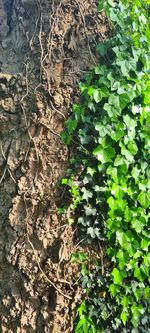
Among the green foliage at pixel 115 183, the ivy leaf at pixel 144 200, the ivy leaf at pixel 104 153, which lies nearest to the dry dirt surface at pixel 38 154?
the green foliage at pixel 115 183

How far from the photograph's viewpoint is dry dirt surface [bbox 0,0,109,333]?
2244 mm

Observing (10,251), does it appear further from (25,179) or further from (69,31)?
(69,31)

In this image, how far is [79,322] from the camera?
2219 mm

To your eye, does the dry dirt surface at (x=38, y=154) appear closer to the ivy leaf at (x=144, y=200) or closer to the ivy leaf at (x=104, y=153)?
the ivy leaf at (x=104, y=153)

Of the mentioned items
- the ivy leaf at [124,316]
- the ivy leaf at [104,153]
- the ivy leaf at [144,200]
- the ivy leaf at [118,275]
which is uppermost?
the ivy leaf at [104,153]

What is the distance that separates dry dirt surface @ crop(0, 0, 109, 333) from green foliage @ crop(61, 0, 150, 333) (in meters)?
0.14

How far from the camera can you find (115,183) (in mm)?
2340

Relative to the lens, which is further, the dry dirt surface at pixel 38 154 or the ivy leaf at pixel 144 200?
the ivy leaf at pixel 144 200

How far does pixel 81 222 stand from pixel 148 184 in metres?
0.61

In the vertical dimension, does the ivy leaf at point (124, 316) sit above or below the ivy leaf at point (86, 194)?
below

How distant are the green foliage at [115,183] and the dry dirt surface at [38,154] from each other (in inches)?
5.4

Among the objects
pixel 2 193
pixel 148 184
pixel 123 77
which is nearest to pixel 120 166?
pixel 148 184

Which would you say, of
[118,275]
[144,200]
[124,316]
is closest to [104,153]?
[144,200]

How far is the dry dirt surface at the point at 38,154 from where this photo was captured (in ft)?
7.36
